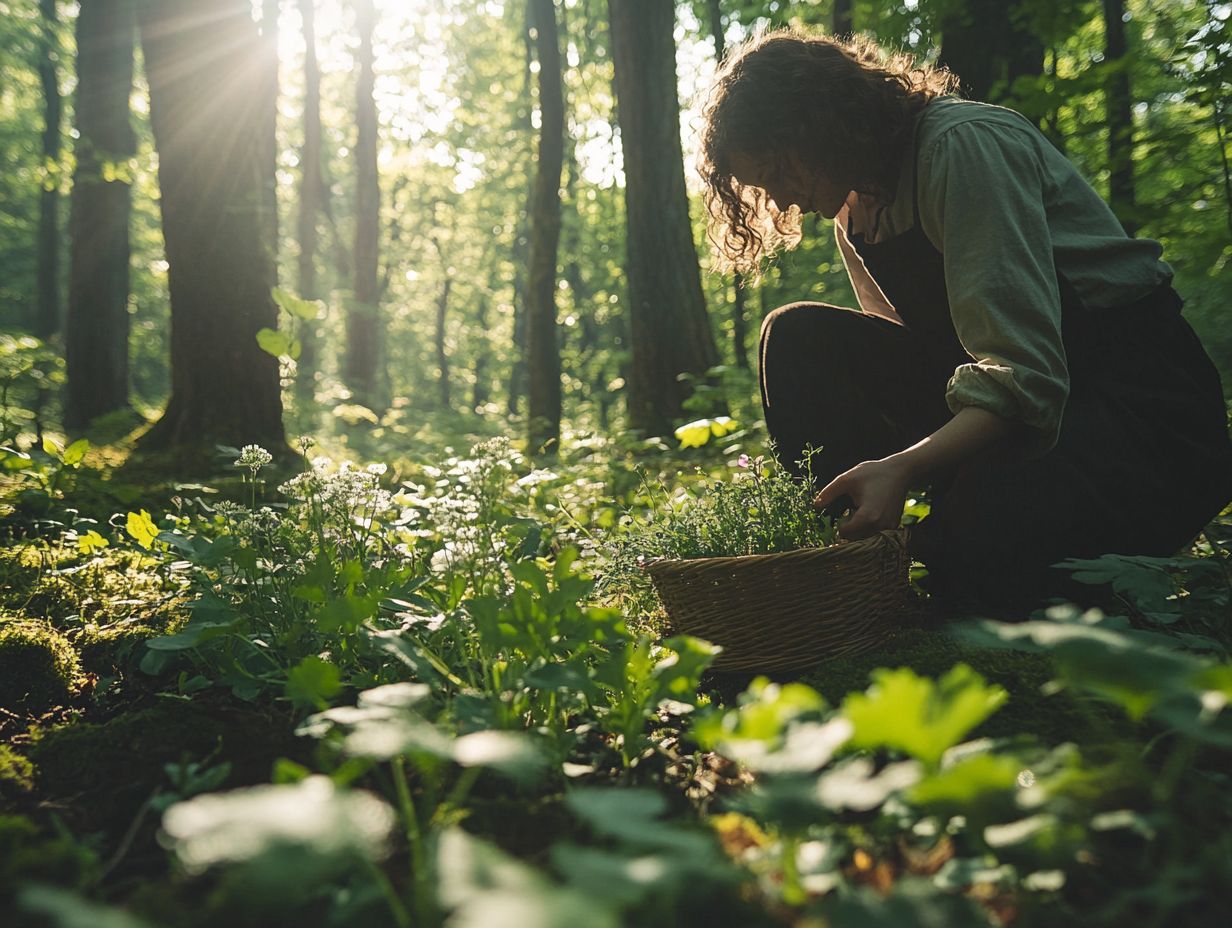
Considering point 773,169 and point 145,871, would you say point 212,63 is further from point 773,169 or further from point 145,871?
point 145,871

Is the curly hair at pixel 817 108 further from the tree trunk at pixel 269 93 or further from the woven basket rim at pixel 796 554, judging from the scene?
the tree trunk at pixel 269 93

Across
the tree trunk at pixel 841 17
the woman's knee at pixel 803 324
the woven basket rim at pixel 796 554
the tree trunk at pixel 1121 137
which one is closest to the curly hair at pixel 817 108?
the woman's knee at pixel 803 324

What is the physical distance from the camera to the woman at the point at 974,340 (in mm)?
1854

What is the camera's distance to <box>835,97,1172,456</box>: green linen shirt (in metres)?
1.83

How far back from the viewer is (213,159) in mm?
4688

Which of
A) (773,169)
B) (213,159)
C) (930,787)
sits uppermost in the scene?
(213,159)

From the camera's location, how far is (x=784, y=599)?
1.76 m

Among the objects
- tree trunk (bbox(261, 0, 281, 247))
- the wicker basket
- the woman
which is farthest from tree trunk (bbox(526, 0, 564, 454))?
the wicker basket

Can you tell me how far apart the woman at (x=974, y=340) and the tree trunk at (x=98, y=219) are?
27.0ft

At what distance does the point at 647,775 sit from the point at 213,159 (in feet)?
Result: 15.6

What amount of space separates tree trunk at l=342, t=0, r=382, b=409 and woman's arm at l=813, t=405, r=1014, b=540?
13.7 meters

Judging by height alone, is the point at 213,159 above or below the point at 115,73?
below

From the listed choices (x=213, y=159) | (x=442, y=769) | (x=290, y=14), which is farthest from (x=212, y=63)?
(x=290, y=14)

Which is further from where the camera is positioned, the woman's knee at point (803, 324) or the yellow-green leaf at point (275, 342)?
the yellow-green leaf at point (275, 342)
